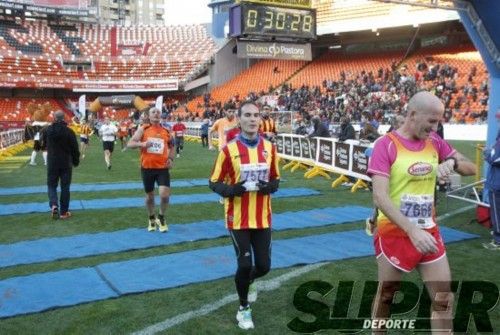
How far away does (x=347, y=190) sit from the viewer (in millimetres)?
12609

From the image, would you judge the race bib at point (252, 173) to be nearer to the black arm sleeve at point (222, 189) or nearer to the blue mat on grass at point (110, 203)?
the black arm sleeve at point (222, 189)

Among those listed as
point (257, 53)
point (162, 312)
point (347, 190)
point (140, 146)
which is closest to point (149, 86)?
point (257, 53)

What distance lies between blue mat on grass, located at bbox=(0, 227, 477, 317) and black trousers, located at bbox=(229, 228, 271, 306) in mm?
1323

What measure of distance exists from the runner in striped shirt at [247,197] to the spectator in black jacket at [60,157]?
561 centimetres

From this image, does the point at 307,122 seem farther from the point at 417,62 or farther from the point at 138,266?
the point at 138,266

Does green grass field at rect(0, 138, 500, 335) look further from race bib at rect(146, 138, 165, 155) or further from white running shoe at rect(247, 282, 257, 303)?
race bib at rect(146, 138, 165, 155)

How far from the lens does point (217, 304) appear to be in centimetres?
512

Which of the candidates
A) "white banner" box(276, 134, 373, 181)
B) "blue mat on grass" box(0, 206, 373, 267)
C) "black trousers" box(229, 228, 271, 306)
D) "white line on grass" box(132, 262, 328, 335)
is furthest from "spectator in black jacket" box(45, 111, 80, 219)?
"white banner" box(276, 134, 373, 181)

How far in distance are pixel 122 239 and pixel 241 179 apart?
12.3 feet

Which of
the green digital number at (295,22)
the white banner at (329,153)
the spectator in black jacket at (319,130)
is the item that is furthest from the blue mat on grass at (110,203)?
the green digital number at (295,22)

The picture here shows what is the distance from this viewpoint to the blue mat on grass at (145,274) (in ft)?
17.4

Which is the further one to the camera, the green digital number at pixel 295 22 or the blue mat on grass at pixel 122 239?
the green digital number at pixel 295 22

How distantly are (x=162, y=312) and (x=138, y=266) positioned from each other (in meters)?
1.54

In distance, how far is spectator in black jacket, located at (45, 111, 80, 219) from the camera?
9305mm
